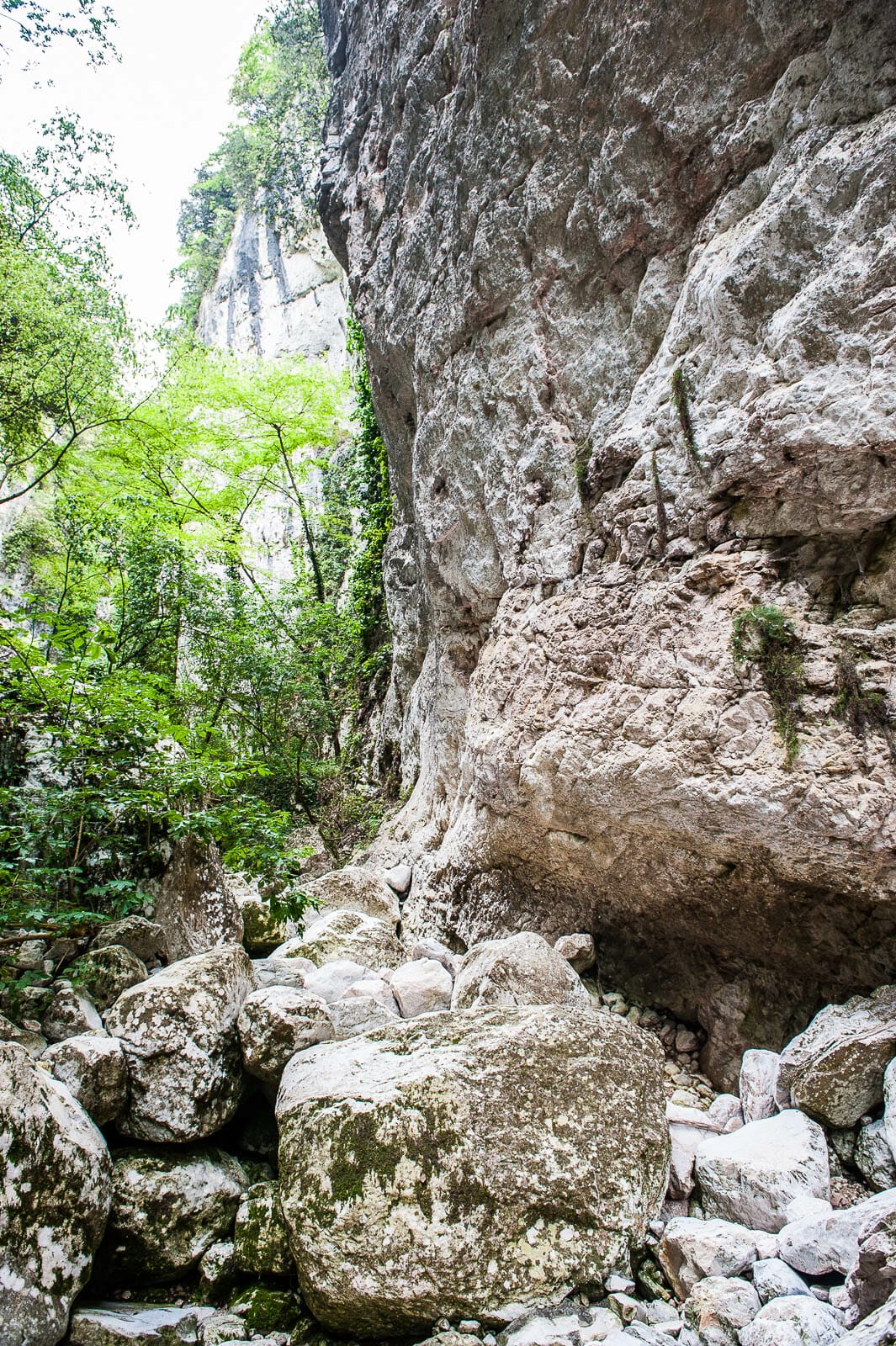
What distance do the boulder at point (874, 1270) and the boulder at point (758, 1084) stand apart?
120cm

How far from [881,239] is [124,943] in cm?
589

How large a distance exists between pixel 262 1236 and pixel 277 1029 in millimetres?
825

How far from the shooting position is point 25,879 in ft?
13.3

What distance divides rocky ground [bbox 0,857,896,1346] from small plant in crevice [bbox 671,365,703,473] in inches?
118

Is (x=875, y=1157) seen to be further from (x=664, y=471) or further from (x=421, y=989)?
(x=664, y=471)

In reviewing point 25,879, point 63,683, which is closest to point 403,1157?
point 25,879

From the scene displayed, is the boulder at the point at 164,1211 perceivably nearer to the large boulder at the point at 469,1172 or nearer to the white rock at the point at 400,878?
the large boulder at the point at 469,1172

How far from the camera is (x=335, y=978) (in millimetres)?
4664

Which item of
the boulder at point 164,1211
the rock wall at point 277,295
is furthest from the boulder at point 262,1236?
the rock wall at point 277,295

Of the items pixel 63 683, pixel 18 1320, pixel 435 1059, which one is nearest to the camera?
pixel 18 1320

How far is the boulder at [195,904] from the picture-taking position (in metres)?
4.88

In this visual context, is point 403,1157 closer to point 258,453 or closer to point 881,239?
point 881,239

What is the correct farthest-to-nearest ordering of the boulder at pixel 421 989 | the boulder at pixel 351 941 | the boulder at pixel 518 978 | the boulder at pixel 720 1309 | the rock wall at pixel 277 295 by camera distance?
the rock wall at pixel 277 295, the boulder at pixel 351 941, the boulder at pixel 421 989, the boulder at pixel 518 978, the boulder at pixel 720 1309

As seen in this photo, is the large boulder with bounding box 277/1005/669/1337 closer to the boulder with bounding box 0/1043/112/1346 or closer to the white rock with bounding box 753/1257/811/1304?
the white rock with bounding box 753/1257/811/1304
